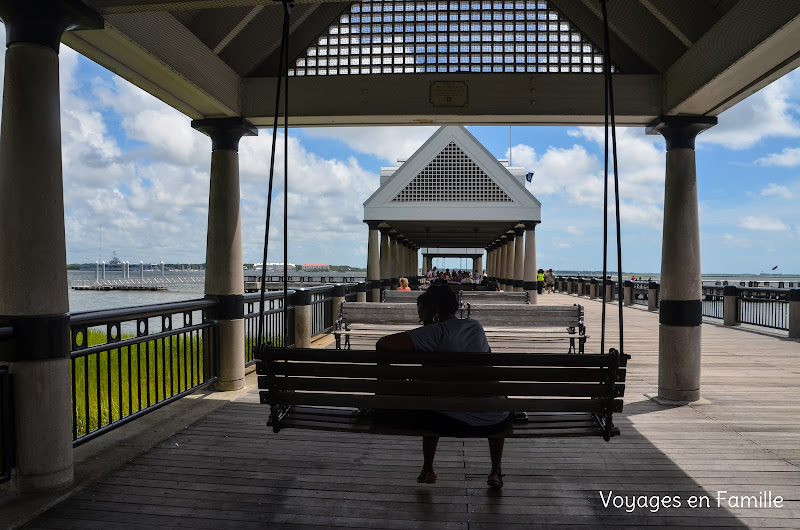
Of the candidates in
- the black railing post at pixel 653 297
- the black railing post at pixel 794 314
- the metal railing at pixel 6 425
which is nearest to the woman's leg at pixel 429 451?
the metal railing at pixel 6 425

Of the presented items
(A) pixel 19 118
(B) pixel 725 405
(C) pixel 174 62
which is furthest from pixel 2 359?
(B) pixel 725 405

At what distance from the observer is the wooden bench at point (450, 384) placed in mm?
3215

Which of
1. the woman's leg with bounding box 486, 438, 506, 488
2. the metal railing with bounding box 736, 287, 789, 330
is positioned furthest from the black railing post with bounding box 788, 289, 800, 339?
the woman's leg with bounding box 486, 438, 506, 488

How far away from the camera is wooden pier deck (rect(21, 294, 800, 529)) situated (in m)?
3.14

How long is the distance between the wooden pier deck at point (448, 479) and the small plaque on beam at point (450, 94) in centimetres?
335

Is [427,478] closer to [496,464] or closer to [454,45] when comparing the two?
[496,464]

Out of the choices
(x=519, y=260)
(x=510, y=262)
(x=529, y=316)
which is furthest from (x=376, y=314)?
(x=510, y=262)

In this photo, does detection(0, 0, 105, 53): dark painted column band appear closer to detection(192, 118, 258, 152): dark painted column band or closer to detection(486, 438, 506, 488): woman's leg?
detection(192, 118, 258, 152): dark painted column band

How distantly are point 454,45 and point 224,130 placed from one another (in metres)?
2.63

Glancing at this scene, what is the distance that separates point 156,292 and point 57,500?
61.3 metres

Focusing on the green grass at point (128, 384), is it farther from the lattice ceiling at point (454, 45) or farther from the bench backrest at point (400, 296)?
the bench backrest at point (400, 296)

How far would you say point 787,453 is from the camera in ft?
14.3

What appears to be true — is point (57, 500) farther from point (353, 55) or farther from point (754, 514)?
point (353, 55)

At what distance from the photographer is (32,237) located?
3.39 metres
